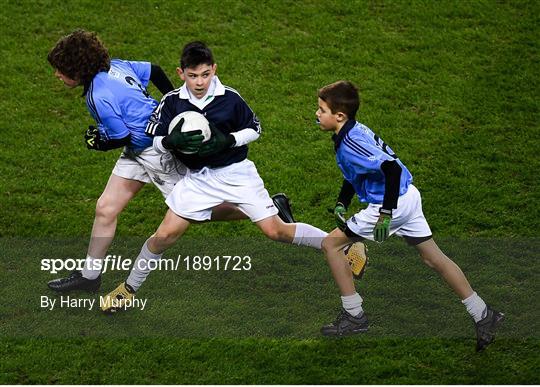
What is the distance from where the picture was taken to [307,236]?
8367 millimetres

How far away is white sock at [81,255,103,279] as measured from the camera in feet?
28.0

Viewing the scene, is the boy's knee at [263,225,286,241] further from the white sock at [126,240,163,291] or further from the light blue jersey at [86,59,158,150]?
the light blue jersey at [86,59,158,150]

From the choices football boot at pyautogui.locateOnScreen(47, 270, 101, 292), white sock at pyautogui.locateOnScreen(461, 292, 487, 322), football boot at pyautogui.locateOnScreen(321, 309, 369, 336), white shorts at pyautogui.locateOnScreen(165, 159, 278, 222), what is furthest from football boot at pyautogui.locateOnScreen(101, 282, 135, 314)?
white sock at pyautogui.locateOnScreen(461, 292, 487, 322)

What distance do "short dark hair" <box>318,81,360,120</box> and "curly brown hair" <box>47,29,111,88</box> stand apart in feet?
5.51

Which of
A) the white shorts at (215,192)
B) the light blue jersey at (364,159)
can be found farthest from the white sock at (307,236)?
the light blue jersey at (364,159)

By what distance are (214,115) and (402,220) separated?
1.50m

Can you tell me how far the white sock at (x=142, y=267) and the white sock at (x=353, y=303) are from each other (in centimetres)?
139

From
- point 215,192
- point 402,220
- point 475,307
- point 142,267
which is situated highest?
point 402,220

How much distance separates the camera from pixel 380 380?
7.36 meters

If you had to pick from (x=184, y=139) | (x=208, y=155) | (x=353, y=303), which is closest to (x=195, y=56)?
(x=184, y=139)

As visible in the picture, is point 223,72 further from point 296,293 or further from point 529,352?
point 529,352

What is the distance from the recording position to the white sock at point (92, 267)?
8531mm

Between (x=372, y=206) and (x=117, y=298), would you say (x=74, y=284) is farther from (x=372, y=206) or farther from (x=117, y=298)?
(x=372, y=206)

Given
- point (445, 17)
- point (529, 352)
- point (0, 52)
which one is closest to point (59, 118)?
point (0, 52)
